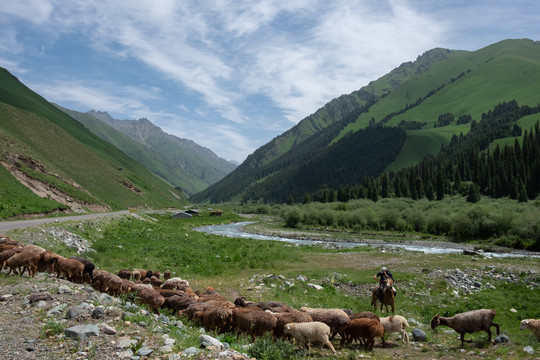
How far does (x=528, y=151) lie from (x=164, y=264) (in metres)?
146

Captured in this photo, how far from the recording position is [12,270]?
15.0 meters

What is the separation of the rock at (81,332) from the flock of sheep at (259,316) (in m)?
4.34

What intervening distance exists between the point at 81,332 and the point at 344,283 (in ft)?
64.6

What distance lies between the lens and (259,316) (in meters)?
11.8

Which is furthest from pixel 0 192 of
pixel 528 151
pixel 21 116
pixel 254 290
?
pixel 528 151

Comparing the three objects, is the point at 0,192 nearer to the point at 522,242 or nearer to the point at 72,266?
the point at 72,266

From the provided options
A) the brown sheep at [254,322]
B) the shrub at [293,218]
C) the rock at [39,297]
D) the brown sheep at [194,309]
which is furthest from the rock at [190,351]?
the shrub at [293,218]

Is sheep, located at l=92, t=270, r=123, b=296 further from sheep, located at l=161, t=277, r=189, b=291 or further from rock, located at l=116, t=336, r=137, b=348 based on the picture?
rock, located at l=116, t=336, r=137, b=348

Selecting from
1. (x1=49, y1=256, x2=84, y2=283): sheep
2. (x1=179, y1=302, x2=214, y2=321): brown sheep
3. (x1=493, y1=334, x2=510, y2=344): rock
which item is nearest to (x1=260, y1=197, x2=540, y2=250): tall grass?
(x1=493, y1=334, x2=510, y2=344): rock

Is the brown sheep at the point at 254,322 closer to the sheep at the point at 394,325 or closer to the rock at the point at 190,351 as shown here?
the rock at the point at 190,351

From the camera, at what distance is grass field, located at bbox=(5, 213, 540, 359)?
12.6 metres

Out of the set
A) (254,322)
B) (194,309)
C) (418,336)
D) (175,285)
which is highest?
(254,322)

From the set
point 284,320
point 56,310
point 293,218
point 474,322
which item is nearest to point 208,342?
point 284,320

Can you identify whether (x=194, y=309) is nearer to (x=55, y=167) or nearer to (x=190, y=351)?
(x=190, y=351)
